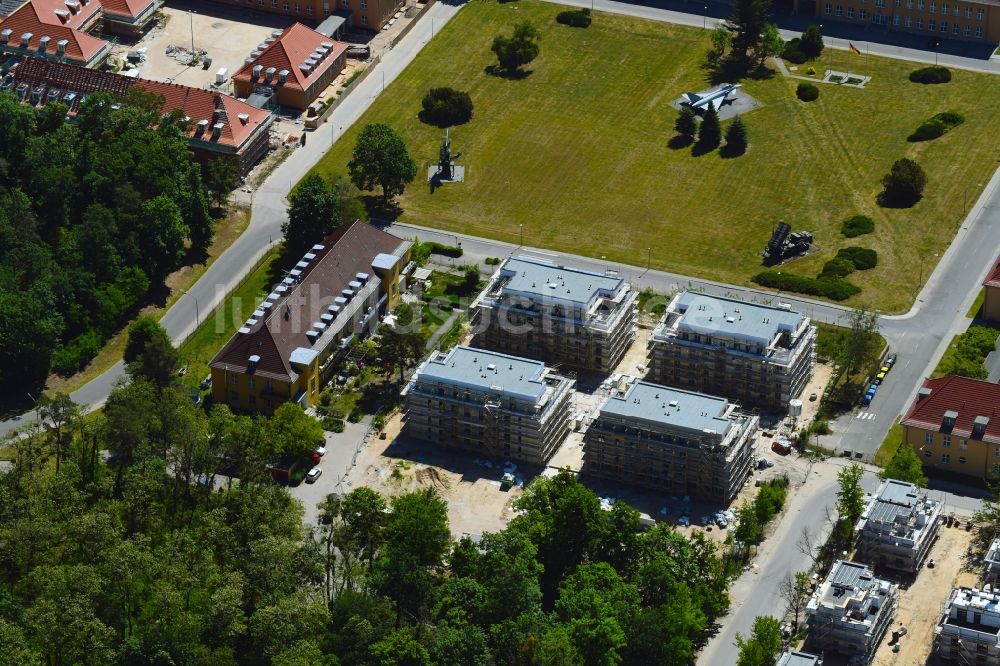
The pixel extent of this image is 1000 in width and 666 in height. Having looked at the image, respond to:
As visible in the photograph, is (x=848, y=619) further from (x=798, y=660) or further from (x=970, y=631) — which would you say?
(x=970, y=631)

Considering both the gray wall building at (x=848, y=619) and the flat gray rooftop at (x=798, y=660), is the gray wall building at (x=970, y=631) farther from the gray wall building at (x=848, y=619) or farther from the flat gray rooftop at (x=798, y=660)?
the flat gray rooftop at (x=798, y=660)

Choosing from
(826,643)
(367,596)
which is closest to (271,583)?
(367,596)

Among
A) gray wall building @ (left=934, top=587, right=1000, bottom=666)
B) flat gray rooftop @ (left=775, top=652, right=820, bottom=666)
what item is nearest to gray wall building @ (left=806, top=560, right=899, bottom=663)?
gray wall building @ (left=934, top=587, right=1000, bottom=666)

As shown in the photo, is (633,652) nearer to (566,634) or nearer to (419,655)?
(566,634)

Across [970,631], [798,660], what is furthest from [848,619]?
[970,631]

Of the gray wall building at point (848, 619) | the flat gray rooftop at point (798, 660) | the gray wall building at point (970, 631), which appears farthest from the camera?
the gray wall building at point (848, 619)

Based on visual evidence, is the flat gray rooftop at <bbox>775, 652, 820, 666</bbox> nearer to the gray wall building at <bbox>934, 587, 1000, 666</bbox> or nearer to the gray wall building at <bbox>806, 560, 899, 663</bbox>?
the gray wall building at <bbox>806, 560, 899, 663</bbox>

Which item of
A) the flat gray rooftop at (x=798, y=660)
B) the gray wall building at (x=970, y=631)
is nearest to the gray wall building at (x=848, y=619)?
the gray wall building at (x=970, y=631)
